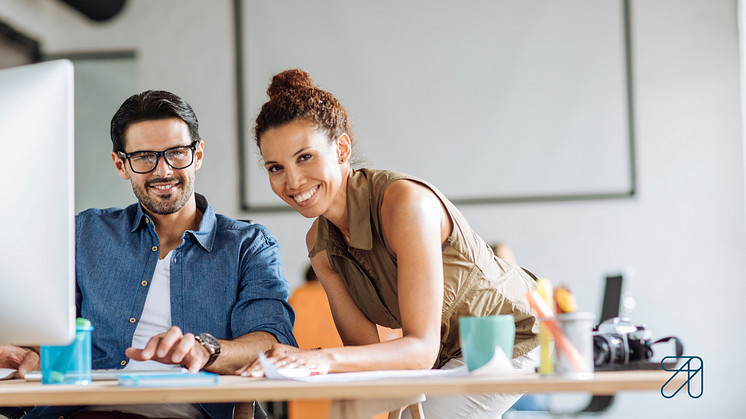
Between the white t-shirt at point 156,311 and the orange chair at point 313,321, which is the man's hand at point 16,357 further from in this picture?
the orange chair at point 313,321

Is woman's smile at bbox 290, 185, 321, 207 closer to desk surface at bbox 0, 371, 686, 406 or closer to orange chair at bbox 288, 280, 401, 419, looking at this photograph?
desk surface at bbox 0, 371, 686, 406

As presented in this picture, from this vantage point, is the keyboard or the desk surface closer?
the desk surface

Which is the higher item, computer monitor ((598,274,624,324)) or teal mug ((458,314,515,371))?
teal mug ((458,314,515,371))

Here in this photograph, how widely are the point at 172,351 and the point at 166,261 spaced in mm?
625

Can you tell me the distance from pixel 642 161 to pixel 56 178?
345 centimetres

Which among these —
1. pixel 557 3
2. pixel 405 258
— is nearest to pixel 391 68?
pixel 557 3

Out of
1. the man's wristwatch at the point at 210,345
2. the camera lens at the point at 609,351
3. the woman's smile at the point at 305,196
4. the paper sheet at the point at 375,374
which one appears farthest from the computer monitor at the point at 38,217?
the camera lens at the point at 609,351

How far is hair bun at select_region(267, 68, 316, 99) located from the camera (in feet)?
4.80

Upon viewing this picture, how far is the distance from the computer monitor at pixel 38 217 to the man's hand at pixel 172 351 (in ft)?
0.58

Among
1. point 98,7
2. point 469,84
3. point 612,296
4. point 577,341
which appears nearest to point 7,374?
point 577,341

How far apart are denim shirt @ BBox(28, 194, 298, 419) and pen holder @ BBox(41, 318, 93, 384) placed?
54 cm

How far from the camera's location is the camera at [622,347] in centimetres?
98

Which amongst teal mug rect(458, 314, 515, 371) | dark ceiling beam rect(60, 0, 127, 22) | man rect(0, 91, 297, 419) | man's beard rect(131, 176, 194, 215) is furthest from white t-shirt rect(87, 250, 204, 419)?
dark ceiling beam rect(60, 0, 127, 22)

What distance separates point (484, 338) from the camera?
0.96 m
